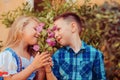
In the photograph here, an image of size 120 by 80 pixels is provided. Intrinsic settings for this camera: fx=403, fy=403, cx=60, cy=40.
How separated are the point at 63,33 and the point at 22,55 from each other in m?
0.51

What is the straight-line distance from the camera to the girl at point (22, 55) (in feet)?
12.8

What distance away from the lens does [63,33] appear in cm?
396

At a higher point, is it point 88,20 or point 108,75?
point 88,20

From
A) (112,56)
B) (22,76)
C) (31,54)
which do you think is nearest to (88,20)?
(112,56)

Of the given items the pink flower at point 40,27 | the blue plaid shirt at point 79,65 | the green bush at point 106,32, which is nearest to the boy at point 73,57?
the blue plaid shirt at point 79,65

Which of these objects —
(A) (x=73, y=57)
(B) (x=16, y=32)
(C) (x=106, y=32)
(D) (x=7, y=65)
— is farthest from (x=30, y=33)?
(C) (x=106, y=32)

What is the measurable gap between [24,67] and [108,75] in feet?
4.29

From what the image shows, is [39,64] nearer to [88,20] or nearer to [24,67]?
[24,67]

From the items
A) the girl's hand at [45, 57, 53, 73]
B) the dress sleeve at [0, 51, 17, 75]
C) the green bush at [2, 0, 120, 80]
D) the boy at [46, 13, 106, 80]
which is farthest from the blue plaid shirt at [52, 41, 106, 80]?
the green bush at [2, 0, 120, 80]

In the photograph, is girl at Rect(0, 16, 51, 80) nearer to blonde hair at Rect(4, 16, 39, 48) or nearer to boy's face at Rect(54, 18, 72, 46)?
blonde hair at Rect(4, 16, 39, 48)

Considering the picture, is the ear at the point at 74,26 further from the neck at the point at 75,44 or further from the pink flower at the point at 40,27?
the pink flower at the point at 40,27

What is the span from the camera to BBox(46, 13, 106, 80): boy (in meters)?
3.95

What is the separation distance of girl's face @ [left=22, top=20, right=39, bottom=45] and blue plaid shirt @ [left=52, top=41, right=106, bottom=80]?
0.29 m

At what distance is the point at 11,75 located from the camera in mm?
3957
